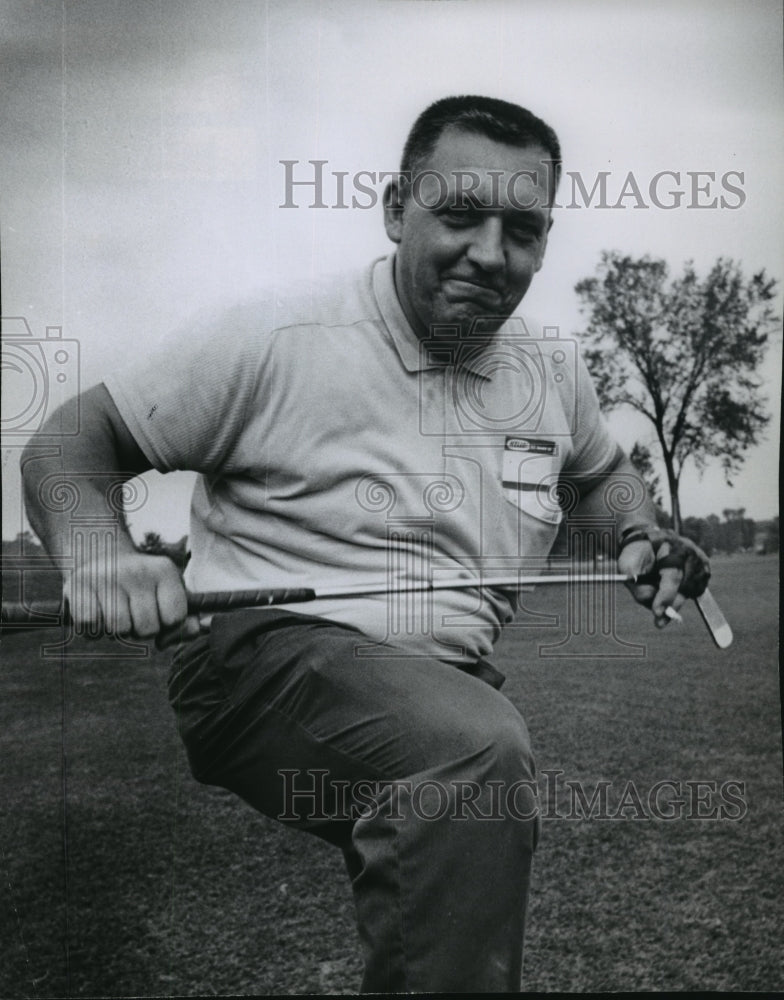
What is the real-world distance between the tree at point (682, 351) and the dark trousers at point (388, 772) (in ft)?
1.83

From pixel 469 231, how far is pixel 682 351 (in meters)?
0.45

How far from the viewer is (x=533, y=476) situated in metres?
2.01

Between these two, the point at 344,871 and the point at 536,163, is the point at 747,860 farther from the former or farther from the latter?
the point at 536,163

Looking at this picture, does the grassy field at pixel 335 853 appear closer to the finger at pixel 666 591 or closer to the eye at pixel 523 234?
the finger at pixel 666 591

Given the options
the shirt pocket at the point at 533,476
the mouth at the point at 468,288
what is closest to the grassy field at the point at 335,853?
the shirt pocket at the point at 533,476

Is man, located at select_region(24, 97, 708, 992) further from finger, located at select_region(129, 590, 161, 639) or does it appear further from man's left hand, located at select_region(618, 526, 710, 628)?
man's left hand, located at select_region(618, 526, 710, 628)

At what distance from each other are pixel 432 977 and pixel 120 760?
65 centimetres

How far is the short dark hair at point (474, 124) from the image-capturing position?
194 centimetres

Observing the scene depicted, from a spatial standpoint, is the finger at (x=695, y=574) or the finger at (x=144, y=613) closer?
the finger at (x=144, y=613)

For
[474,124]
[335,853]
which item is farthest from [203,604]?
[474,124]

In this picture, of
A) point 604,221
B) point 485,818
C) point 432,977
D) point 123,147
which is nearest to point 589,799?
point 485,818

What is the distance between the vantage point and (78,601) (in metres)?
1.90

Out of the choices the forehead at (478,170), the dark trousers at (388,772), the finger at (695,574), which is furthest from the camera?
the finger at (695,574)

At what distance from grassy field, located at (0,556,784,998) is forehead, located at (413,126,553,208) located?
2.33ft
